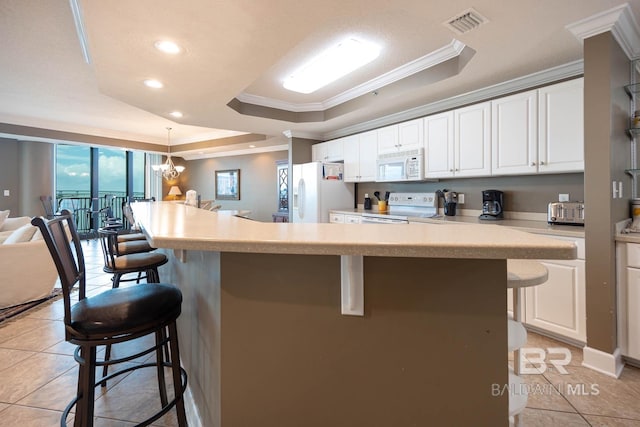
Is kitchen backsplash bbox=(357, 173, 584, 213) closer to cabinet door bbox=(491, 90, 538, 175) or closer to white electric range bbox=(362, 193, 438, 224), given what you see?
white electric range bbox=(362, 193, 438, 224)

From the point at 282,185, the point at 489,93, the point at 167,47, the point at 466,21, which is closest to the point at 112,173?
the point at 282,185

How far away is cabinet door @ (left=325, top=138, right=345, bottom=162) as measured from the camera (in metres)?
5.18

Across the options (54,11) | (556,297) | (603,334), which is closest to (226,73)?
(54,11)

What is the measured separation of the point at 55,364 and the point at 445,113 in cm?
421

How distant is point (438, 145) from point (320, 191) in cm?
202

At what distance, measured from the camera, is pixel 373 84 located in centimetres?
382

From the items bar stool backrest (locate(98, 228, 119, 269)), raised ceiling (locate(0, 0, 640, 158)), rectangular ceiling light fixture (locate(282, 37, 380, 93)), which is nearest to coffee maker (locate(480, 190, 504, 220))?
raised ceiling (locate(0, 0, 640, 158))

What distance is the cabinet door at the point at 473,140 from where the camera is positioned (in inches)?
127

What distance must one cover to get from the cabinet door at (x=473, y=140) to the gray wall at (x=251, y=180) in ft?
15.9

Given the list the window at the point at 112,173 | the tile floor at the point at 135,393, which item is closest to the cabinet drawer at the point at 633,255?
the tile floor at the point at 135,393

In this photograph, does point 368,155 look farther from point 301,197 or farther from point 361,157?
point 301,197

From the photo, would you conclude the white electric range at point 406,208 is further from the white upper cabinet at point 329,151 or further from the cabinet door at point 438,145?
the white upper cabinet at point 329,151

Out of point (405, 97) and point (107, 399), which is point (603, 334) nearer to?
point (405, 97)

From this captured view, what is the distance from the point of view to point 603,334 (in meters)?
2.15
